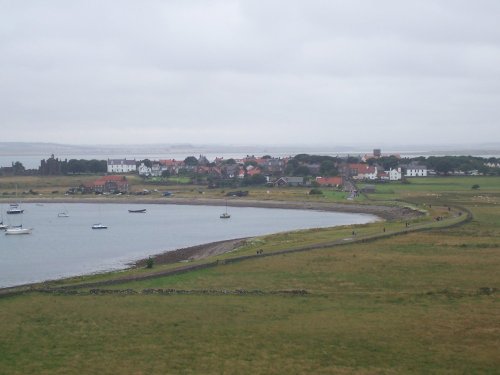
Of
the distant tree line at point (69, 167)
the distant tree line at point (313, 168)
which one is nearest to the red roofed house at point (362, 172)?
the distant tree line at point (313, 168)

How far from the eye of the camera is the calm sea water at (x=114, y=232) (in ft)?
122

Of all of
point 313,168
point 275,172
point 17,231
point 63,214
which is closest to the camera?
point 17,231

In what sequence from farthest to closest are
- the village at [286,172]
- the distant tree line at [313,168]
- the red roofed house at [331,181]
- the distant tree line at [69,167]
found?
the distant tree line at [69,167]
the distant tree line at [313,168]
the village at [286,172]
the red roofed house at [331,181]

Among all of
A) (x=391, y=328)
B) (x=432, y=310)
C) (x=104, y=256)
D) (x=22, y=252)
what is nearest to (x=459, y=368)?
(x=391, y=328)

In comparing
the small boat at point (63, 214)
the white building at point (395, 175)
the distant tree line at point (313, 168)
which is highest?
the distant tree line at point (313, 168)

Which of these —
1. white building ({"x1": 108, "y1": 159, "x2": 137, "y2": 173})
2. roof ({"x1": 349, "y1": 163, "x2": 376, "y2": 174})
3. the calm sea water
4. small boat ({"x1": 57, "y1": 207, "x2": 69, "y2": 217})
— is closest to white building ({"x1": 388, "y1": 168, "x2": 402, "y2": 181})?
roof ({"x1": 349, "y1": 163, "x2": 376, "y2": 174})

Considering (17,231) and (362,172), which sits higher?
(362,172)

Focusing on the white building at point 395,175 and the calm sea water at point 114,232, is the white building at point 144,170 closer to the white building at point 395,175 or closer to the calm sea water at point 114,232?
the calm sea water at point 114,232

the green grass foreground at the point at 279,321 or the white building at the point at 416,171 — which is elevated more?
the white building at the point at 416,171

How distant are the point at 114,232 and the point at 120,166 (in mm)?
70167

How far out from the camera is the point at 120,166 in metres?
124

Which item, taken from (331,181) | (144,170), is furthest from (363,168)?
(144,170)

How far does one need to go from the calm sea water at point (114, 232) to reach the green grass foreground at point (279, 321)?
1109 cm

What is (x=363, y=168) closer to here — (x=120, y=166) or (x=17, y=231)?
(x=120, y=166)
